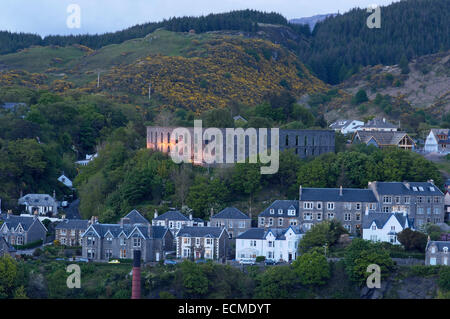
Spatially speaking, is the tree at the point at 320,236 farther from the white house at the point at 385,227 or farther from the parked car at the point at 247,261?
the parked car at the point at 247,261

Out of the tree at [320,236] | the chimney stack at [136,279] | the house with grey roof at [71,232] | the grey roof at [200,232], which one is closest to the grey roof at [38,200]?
the house with grey roof at [71,232]

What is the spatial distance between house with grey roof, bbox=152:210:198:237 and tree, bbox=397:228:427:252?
50.6ft

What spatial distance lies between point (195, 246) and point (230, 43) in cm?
8586

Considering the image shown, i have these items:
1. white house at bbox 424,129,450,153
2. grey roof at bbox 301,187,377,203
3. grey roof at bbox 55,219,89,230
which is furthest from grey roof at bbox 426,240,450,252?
white house at bbox 424,129,450,153

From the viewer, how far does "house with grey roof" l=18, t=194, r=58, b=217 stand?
7345 cm

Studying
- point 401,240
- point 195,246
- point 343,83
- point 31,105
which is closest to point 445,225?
point 401,240

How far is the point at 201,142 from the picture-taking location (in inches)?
2972

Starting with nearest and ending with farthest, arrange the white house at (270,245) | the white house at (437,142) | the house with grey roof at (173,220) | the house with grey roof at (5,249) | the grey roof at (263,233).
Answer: the white house at (270,245) < the grey roof at (263,233) < the house with grey roof at (5,249) < the house with grey roof at (173,220) < the white house at (437,142)

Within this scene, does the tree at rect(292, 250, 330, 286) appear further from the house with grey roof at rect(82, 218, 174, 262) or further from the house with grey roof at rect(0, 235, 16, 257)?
the house with grey roof at rect(0, 235, 16, 257)

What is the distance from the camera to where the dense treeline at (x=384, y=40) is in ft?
524

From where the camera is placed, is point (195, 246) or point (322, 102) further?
point (322, 102)

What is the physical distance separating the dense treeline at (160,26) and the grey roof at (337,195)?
10027 centimetres

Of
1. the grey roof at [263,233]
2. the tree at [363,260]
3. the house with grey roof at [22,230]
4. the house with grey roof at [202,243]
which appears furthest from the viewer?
the house with grey roof at [22,230]

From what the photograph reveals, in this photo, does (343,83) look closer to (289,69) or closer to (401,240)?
(289,69)
